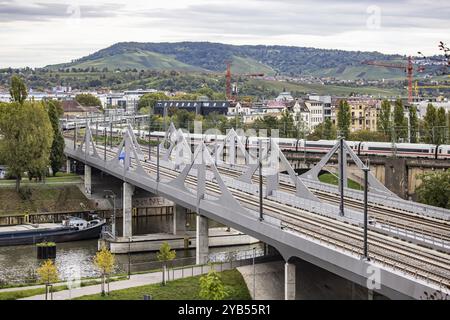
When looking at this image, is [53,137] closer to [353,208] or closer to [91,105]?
[353,208]

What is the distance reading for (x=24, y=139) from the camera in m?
80.6

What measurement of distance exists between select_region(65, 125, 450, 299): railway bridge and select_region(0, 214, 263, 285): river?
3270 mm

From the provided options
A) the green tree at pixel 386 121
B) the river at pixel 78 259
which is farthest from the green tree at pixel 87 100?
the river at pixel 78 259

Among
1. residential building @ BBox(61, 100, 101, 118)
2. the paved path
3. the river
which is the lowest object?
the river

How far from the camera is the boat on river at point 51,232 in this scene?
6775 cm

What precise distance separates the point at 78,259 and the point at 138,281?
16600mm

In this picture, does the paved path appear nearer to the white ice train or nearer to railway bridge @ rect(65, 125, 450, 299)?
railway bridge @ rect(65, 125, 450, 299)

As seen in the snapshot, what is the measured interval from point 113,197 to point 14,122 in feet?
35.6

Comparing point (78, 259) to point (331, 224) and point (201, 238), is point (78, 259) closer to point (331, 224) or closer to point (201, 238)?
point (201, 238)

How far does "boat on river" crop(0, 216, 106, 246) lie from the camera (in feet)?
222

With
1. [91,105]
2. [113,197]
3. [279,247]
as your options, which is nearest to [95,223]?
[113,197]

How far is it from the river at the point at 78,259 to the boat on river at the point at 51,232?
2.56ft

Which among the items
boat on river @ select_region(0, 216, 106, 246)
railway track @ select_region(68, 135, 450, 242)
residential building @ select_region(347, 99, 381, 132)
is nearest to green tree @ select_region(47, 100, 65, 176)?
boat on river @ select_region(0, 216, 106, 246)

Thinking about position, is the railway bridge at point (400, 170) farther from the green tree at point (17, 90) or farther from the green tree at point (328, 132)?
the green tree at point (17, 90)
